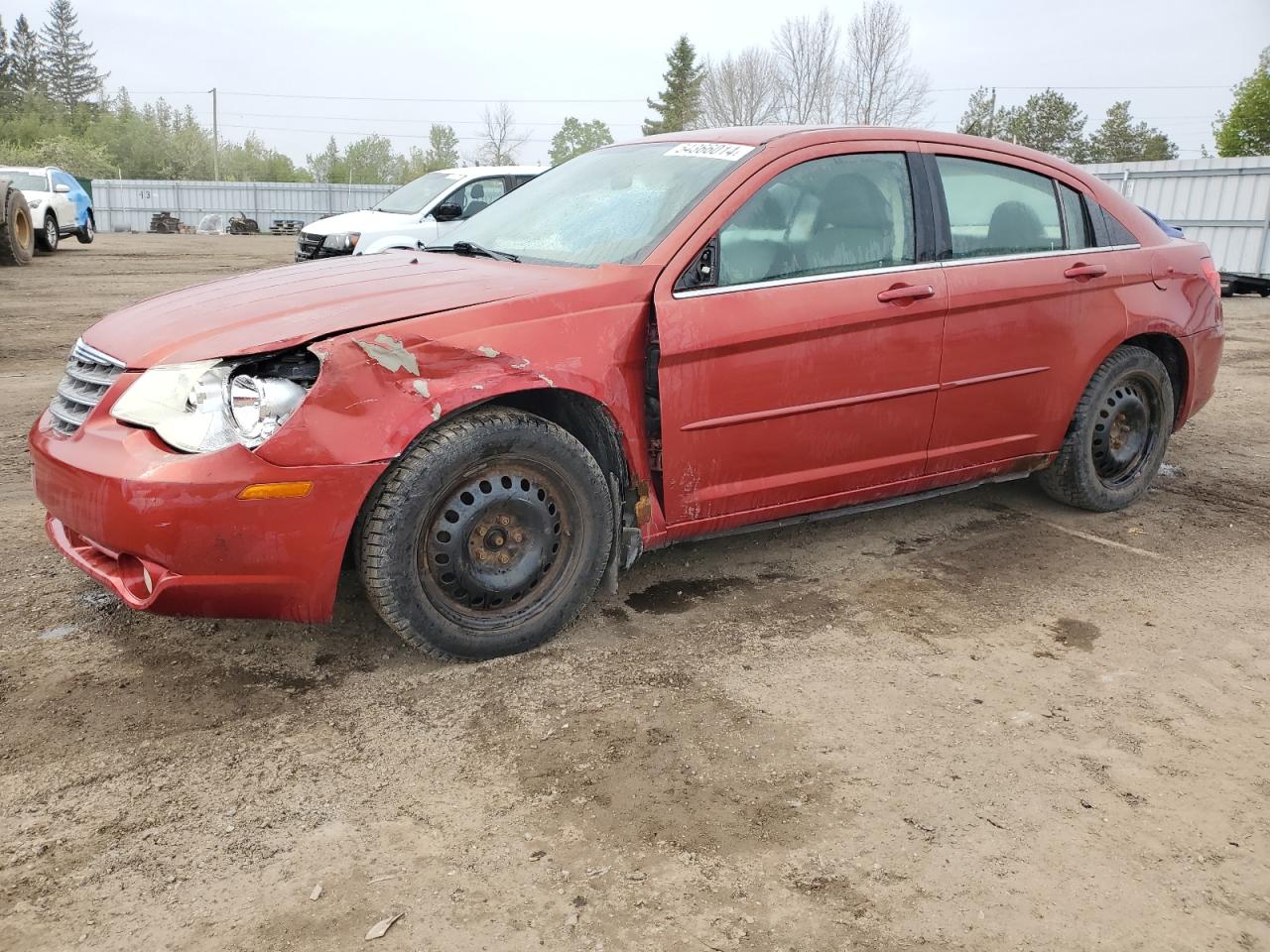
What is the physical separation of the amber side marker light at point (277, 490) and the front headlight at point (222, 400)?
11 cm

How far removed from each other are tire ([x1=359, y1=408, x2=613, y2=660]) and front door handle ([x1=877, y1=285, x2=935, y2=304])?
1259mm

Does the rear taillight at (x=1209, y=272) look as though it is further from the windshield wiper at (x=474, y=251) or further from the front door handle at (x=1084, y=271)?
the windshield wiper at (x=474, y=251)

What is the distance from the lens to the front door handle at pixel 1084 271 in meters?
4.26

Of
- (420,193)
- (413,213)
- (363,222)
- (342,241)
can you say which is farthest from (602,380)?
(420,193)

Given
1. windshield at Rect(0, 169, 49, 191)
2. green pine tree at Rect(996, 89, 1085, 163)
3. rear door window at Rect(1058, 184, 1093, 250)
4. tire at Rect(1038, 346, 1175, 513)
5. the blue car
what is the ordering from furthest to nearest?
1. green pine tree at Rect(996, 89, 1085, 163)
2. windshield at Rect(0, 169, 49, 191)
3. the blue car
4. tire at Rect(1038, 346, 1175, 513)
5. rear door window at Rect(1058, 184, 1093, 250)

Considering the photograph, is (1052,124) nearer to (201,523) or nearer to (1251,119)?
(1251,119)

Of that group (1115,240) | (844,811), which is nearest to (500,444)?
(844,811)

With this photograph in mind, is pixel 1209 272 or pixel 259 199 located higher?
pixel 259 199

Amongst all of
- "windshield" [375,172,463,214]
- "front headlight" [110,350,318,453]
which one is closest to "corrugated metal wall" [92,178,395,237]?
"windshield" [375,172,463,214]

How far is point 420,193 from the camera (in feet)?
45.1

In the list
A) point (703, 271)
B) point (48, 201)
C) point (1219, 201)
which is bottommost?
point (703, 271)

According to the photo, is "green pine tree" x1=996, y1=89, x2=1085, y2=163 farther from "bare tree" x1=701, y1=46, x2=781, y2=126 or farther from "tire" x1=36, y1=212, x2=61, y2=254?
"tire" x1=36, y1=212, x2=61, y2=254

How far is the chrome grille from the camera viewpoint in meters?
2.98

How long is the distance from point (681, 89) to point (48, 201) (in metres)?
55.8
